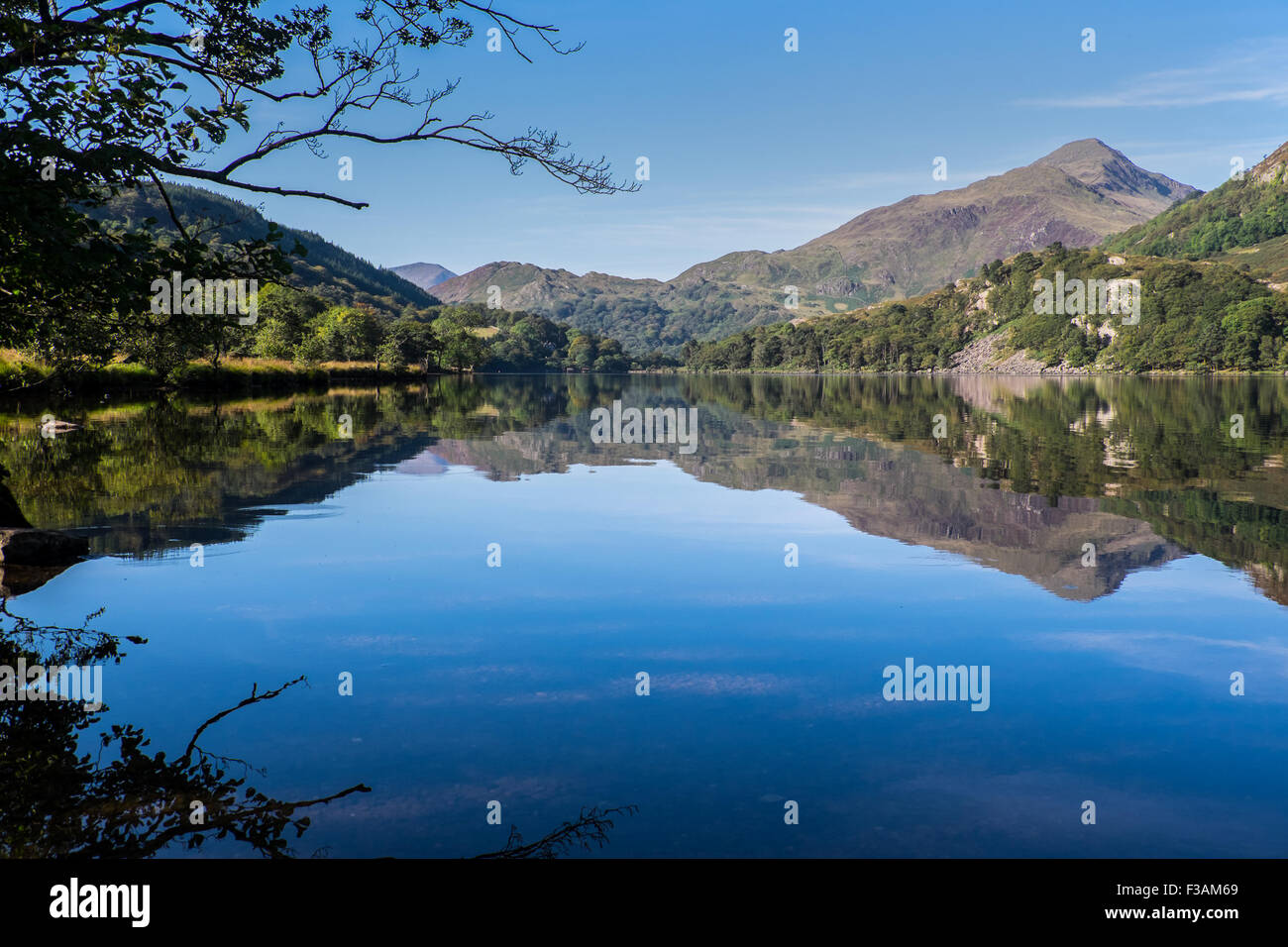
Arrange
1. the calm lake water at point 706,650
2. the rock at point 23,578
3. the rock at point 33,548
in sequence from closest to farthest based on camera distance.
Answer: the calm lake water at point 706,650 → the rock at point 23,578 → the rock at point 33,548

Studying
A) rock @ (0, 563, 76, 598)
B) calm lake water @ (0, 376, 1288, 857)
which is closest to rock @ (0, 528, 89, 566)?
rock @ (0, 563, 76, 598)

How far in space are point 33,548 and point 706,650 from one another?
12.3m

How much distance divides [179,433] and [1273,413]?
217 feet

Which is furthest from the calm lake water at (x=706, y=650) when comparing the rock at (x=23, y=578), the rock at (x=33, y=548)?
the rock at (x=33, y=548)

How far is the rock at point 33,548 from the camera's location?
1502cm

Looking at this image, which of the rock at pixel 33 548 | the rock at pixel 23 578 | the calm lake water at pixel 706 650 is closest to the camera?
the calm lake water at pixel 706 650

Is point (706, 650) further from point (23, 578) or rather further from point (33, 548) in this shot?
point (33, 548)

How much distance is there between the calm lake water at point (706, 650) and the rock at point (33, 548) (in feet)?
2.12

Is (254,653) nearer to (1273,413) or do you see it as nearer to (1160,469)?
(1160,469)

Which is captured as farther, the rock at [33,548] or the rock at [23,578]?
the rock at [33,548]

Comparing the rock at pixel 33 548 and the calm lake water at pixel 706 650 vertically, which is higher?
the rock at pixel 33 548

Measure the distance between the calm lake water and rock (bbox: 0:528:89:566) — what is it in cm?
65

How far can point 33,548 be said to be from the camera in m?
15.1

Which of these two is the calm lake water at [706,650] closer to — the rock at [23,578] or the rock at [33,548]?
the rock at [23,578]
